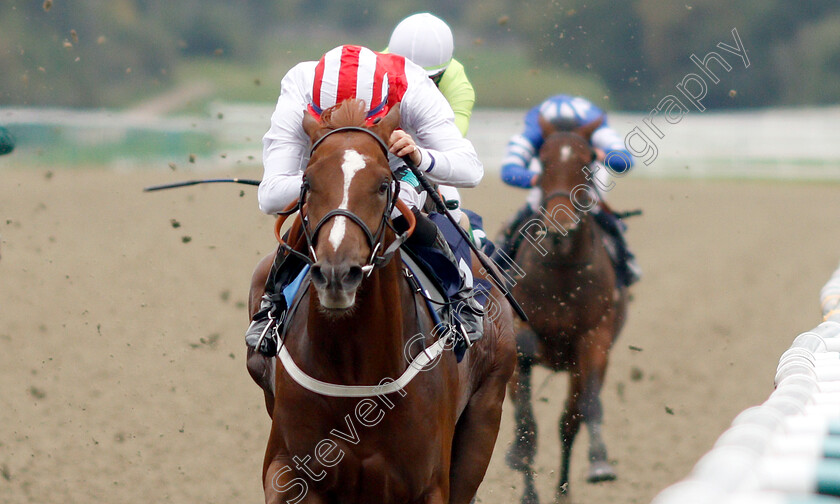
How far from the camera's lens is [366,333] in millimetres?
2559

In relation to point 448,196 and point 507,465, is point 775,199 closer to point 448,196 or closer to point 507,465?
point 507,465

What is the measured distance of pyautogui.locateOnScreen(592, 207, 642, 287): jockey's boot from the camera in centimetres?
526

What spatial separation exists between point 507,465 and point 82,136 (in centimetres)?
1123

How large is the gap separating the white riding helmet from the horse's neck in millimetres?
1298

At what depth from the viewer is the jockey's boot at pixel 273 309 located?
2.77m

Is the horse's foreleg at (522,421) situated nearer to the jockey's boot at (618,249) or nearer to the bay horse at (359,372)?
the jockey's boot at (618,249)

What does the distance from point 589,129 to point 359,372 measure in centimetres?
312

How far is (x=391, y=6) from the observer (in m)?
19.1

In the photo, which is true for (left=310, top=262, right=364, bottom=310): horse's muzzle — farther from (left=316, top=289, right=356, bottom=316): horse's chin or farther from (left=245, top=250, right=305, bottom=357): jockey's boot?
(left=245, top=250, right=305, bottom=357): jockey's boot

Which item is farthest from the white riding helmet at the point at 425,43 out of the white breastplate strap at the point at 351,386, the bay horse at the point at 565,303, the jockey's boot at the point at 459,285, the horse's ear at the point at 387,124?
the white breastplate strap at the point at 351,386

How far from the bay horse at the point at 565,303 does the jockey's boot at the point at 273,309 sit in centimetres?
209

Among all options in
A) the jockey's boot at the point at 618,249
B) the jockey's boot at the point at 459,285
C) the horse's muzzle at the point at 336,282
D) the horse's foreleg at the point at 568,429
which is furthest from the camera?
the jockey's boot at the point at 618,249

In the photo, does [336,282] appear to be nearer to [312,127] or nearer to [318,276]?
[318,276]

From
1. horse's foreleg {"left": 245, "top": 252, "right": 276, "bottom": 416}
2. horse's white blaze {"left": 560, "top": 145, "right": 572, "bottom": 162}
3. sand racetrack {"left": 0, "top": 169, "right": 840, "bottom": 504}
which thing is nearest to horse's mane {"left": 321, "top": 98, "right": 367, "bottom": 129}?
horse's foreleg {"left": 245, "top": 252, "right": 276, "bottom": 416}
